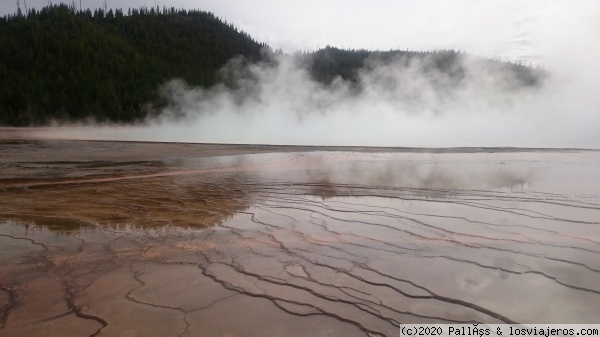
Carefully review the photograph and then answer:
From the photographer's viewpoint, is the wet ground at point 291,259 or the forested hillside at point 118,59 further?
the forested hillside at point 118,59

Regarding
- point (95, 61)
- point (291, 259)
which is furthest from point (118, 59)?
point (291, 259)

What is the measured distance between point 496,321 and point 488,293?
1.27 ft

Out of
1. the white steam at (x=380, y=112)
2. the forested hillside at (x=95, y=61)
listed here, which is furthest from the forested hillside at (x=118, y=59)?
the white steam at (x=380, y=112)

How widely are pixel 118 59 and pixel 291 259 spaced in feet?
205

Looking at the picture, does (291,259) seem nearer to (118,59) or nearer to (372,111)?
(372,111)

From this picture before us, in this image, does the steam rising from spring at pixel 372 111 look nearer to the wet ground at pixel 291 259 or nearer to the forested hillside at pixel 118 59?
the forested hillside at pixel 118 59

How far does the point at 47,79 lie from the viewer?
48062 millimetres

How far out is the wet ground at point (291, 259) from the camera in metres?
2.52

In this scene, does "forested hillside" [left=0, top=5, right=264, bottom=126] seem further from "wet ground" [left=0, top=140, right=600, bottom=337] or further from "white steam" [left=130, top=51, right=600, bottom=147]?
"wet ground" [left=0, top=140, right=600, bottom=337]

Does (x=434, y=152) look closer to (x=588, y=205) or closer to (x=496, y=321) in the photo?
(x=588, y=205)

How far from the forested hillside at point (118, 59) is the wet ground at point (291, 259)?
4131 centimetres

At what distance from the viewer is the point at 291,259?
355 centimetres

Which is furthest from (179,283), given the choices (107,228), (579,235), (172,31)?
(172,31)

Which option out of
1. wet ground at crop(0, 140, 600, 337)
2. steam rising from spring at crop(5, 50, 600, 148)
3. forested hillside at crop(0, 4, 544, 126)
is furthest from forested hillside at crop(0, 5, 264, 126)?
wet ground at crop(0, 140, 600, 337)
